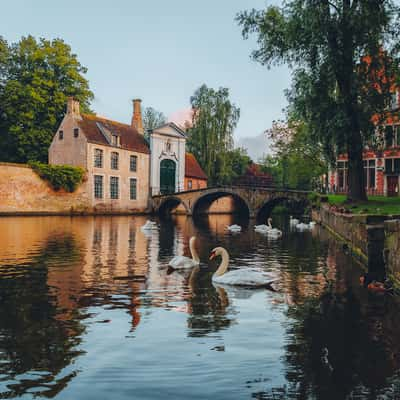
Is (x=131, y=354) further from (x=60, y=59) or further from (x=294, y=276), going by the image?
(x=60, y=59)

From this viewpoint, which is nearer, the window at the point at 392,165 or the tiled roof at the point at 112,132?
the window at the point at 392,165

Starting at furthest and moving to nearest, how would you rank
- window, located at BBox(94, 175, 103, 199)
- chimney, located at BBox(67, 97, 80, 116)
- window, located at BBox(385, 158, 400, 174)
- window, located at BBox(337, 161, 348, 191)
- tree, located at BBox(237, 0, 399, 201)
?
window, located at BBox(94, 175, 103, 199) < window, located at BBox(337, 161, 348, 191) < chimney, located at BBox(67, 97, 80, 116) < window, located at BBox(385, 158, 400, 174) < tree, located at BBox(237, 0, 399, 201)

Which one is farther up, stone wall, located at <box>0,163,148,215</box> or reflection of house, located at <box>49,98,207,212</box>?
reflection of house, located at <box>49,98,207,212</box>

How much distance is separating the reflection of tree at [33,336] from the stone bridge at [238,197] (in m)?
31.9

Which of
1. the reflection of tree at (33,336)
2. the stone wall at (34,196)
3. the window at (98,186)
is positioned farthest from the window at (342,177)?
the reflection of tree at (33,336)

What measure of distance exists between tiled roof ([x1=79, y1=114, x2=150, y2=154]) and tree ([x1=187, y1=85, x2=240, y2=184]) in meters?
8.63

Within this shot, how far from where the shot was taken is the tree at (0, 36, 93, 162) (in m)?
41.9

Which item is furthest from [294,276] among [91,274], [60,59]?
[60,59]

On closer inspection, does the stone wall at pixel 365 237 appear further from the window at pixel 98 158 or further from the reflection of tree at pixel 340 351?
the window at pixel 98 158

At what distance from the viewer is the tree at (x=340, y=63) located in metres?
18.6

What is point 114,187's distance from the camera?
1805 inches

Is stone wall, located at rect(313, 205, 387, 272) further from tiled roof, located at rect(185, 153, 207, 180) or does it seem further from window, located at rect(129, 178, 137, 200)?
tiled roof, located at rect(185, 153, 207, 180)

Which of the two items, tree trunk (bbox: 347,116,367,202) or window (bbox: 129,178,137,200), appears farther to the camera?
window (bbox: 129,178,137,200)

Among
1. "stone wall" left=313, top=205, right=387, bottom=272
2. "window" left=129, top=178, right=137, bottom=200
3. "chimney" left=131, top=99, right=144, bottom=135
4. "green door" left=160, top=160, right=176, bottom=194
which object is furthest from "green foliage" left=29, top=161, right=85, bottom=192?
"stone wall" left=313, top=205, right=387, bottom=272
